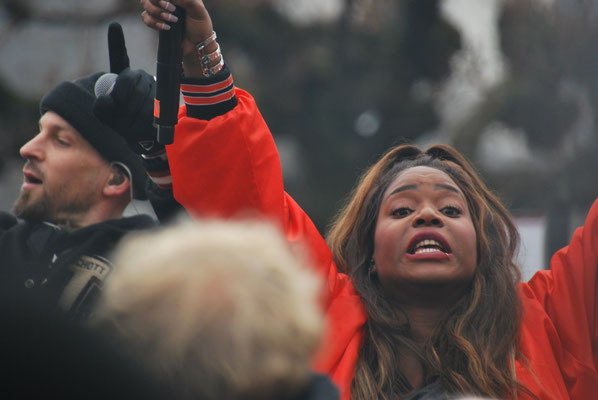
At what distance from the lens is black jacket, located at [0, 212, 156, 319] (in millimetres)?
2234

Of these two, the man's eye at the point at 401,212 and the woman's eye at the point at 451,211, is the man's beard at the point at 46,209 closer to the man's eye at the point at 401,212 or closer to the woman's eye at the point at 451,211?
the man's eye at the point at 401,212

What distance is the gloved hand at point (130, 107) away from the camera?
85.0 inches

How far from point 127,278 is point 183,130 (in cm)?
108

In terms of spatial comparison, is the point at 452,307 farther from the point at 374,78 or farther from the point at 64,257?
the point at 374,78

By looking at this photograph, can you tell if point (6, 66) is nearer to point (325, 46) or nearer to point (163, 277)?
→ point (325, 46)

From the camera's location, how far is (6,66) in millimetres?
8344

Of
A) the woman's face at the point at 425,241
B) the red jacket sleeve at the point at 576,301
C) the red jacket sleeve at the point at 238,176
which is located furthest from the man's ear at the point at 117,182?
the red jacket sleeve at the point at 576,301

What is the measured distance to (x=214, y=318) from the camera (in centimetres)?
101

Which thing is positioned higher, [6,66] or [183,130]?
[183,130]

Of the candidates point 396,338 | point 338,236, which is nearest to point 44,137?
point 338,236

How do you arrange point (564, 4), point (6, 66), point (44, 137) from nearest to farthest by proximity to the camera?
point (44, 137), point (564, 4), point (6, 66)

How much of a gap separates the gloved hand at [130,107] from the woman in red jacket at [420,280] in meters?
0.12

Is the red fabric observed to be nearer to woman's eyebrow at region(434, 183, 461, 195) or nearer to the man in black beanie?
the man in black beanie

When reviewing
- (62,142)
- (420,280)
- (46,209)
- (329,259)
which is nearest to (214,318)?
(420,280)
